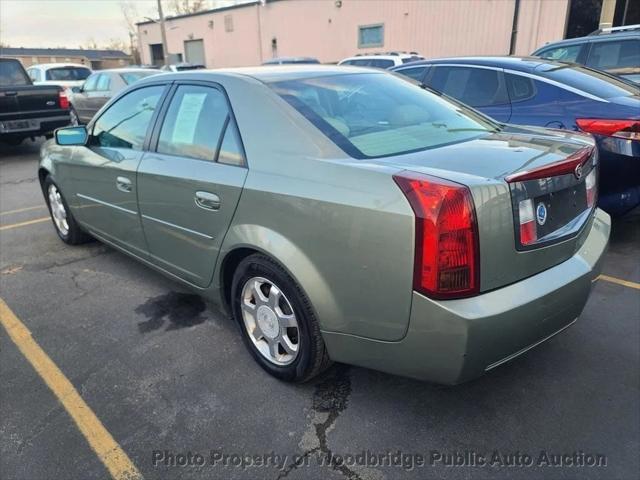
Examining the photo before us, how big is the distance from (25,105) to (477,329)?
395 inches

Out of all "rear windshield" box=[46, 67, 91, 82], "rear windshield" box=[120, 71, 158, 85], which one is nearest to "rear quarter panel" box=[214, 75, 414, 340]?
"rear windshield" box=[120, 71, 158, 85]

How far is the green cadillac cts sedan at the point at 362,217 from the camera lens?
6.05 ft

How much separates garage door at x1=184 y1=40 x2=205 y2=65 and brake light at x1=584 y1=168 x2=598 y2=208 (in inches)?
1428

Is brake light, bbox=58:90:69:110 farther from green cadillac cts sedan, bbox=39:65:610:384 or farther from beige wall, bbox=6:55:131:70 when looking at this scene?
beige wall, bbox=6:55:131:70

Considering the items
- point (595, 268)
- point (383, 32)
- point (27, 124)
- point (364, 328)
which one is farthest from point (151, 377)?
point (383, 32)

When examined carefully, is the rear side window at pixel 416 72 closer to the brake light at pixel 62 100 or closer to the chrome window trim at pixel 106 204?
the chrome window trim at pixel 106 204

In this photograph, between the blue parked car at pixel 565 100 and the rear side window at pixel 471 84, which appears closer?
the blue parked car at pixel 565 100

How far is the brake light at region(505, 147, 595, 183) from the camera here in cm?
191

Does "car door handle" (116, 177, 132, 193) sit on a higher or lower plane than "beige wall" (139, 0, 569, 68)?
lower

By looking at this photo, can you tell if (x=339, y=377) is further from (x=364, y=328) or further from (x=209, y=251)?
(x=209, y=251)

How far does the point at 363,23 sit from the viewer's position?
2438 centimetres

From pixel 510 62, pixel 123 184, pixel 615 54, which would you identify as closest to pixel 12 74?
pixel 123 184

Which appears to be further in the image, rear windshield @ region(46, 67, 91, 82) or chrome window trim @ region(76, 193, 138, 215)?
rear windshield @ region(46, 67, 91, 82)

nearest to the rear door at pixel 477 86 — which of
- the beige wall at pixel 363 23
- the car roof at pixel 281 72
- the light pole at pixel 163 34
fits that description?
the car roof at pixel 281 72
